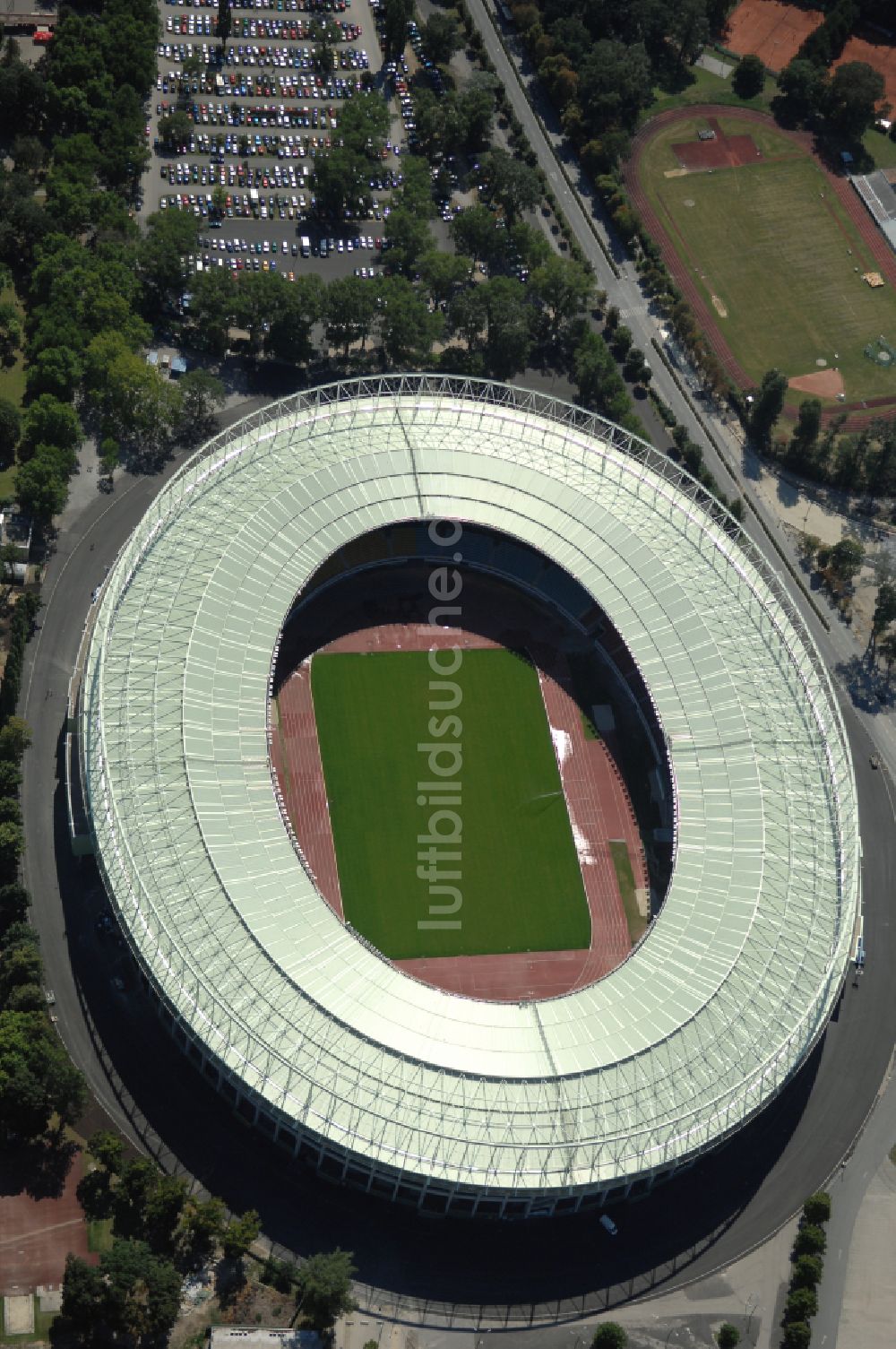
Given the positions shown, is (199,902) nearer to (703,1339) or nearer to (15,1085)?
(15,1085)

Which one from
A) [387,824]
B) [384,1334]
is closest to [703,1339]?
[384,1334]

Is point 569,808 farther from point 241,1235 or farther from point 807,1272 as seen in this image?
point 241,1235

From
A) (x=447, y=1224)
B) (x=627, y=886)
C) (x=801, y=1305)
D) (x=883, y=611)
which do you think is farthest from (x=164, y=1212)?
(x=883, y=611)

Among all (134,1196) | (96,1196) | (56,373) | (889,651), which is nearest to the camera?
(134,1196)

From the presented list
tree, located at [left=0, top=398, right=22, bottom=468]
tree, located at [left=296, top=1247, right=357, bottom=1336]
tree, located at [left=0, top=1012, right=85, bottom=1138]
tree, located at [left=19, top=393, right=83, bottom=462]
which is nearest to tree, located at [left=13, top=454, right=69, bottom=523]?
tree, located at [left=19, top=393, right=83, bottom=462]

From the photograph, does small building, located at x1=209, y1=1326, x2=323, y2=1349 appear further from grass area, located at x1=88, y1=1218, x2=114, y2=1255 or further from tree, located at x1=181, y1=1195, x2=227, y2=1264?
grass area, located at x1=88, y1=1218, x2=114, y2=1255

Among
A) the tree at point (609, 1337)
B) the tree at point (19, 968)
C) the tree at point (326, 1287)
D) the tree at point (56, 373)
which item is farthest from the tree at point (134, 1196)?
the tree at point (56, 373)

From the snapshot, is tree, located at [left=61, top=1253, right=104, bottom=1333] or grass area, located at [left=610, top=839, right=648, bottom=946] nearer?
tree, located at [left=61, top=1253, right=104, bottom=1333]
